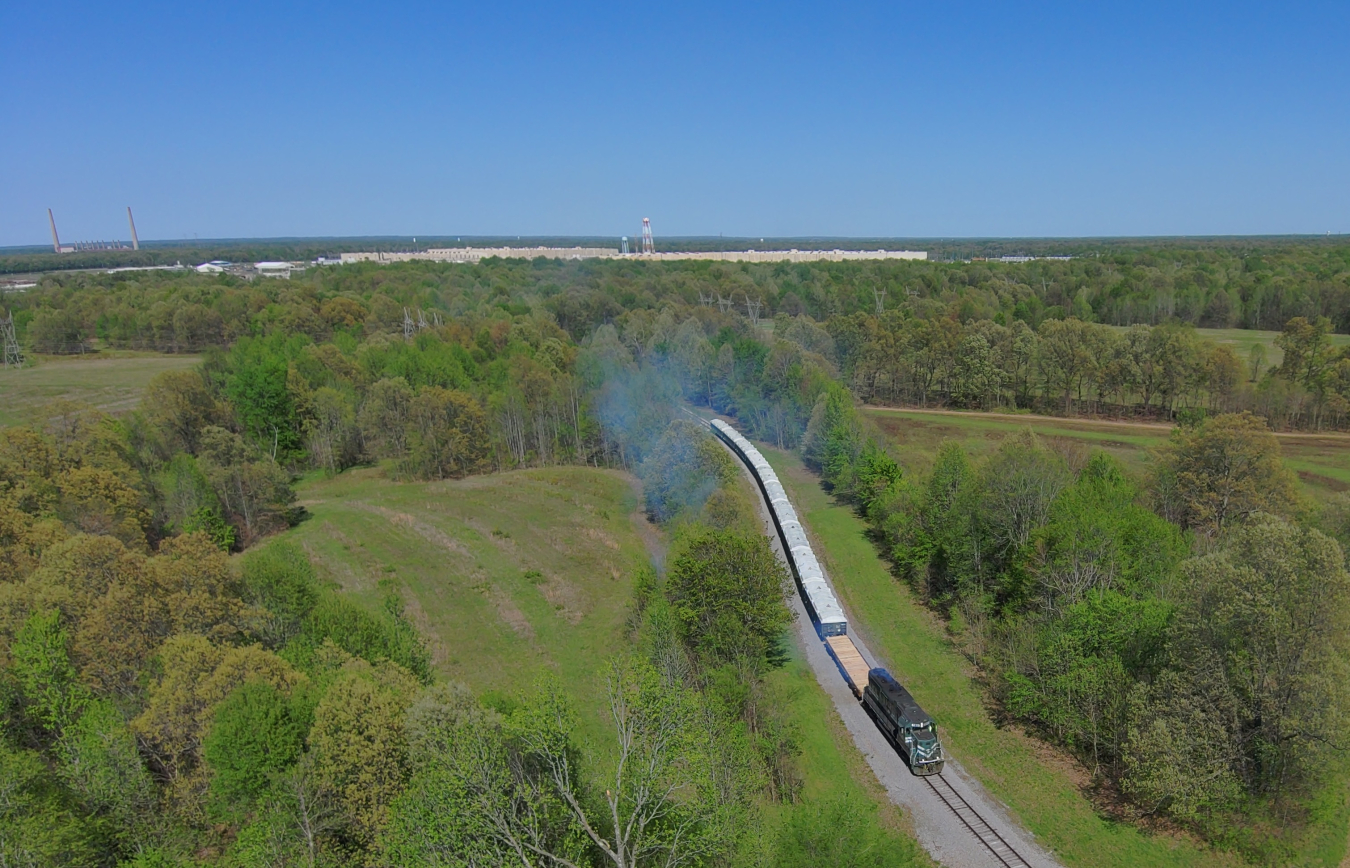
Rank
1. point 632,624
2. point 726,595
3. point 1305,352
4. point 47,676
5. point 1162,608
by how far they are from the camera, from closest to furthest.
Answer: point 47,676
point 1162,608
point 726,595
point 632,624
point 1305,352

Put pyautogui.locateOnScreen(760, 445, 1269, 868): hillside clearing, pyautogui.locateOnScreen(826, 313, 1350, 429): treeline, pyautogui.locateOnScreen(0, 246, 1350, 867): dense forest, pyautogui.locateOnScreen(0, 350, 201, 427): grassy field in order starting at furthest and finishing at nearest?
pyautogui.locateOnScreen(0, 350, 201, 427): grassy field → pyautogui.locateOnScreen(826, 313, 1350, 429): treeline → pyautogui.locateOnScreen(760, 445, 1269, 868): hillside clearing → pyautogui.locateOnScreen(0, 246, 1350, 867): dense forest

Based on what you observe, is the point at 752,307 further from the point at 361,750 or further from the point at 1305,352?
the point at 361,750

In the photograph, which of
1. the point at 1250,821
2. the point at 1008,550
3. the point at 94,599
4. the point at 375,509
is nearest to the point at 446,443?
the point at 375,509

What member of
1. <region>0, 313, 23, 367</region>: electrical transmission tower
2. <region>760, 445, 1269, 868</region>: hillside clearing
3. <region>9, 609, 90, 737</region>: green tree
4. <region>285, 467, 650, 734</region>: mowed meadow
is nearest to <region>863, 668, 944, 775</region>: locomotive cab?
<region>760, 445, 1269, 868</region>: hillside clearing

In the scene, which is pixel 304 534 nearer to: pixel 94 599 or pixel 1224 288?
pixel 94 599

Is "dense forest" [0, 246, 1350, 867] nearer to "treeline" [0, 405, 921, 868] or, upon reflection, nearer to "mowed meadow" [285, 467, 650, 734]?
"treeline" [0, 405, 921, 868]

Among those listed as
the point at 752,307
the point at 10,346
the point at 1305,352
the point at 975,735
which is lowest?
the point at 975,735

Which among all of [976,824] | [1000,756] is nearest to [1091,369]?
[1000,756]
